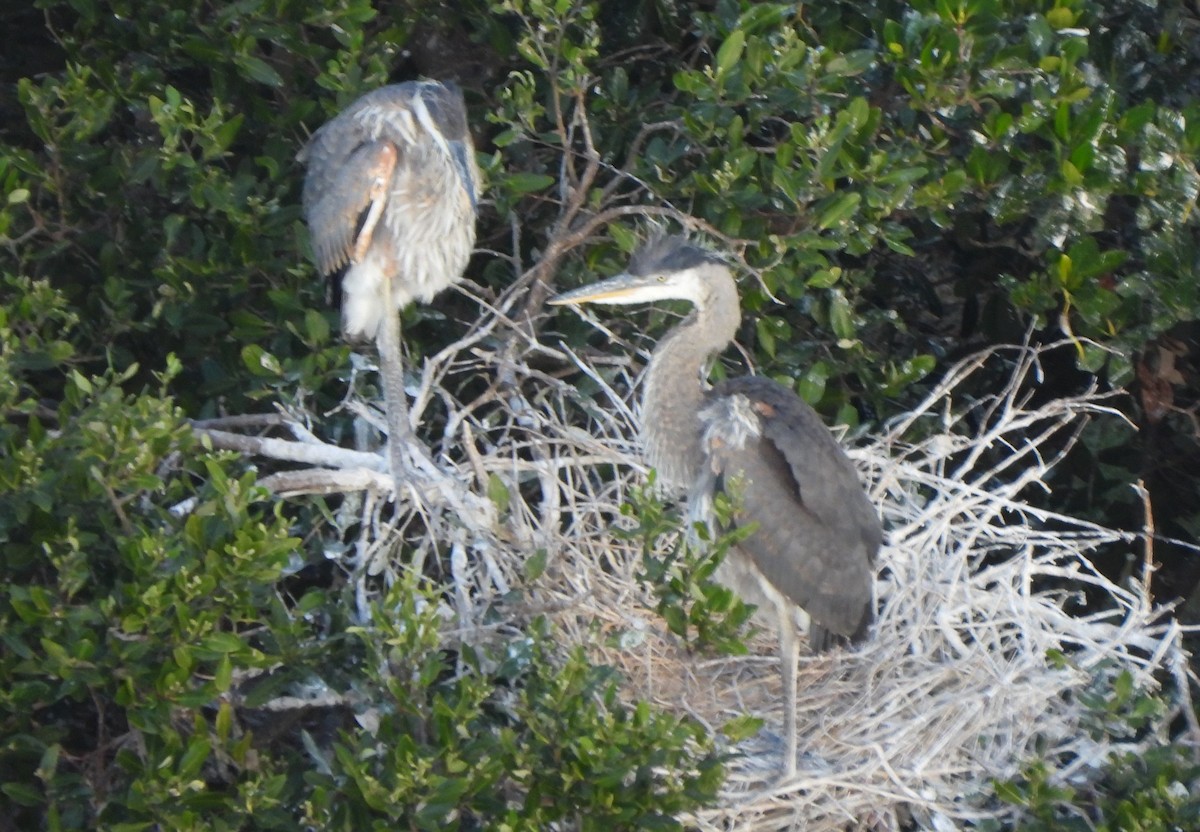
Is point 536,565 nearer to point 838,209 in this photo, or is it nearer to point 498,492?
point 498,492

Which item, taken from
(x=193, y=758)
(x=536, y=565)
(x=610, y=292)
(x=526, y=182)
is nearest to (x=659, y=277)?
(x=610, y=292)

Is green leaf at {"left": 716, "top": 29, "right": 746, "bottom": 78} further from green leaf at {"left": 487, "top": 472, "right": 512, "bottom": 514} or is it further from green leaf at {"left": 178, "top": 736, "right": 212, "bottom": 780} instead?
green leaf at {"left": 178, "top": 736, "right": 212, "bottom": 780}

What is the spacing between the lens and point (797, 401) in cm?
379

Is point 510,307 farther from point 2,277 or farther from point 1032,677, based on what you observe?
point 1032,677

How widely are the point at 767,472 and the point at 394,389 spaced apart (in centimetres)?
97

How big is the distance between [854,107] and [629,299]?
74 cm

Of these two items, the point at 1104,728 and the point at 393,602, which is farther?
the point at 1104,728

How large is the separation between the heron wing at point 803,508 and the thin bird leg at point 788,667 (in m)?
0.08

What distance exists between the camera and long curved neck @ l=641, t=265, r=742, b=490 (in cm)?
399

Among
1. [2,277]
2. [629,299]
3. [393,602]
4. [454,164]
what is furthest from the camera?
[454,164]

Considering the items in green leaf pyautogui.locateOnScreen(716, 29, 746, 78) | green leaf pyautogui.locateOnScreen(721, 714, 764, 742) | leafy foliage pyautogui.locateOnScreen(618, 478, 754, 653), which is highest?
green leaf pyautogui.locateOnScreen(716, 29, 746, 78)

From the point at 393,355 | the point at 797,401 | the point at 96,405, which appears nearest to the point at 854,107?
the point at 797,401

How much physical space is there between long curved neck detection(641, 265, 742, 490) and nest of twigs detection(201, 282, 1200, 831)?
0.15m

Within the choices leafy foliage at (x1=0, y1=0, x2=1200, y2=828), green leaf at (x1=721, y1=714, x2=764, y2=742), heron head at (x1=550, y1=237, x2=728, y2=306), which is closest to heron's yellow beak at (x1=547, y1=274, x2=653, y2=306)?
heron head at (x1=550, y1=237, x2=728, y2=306)
